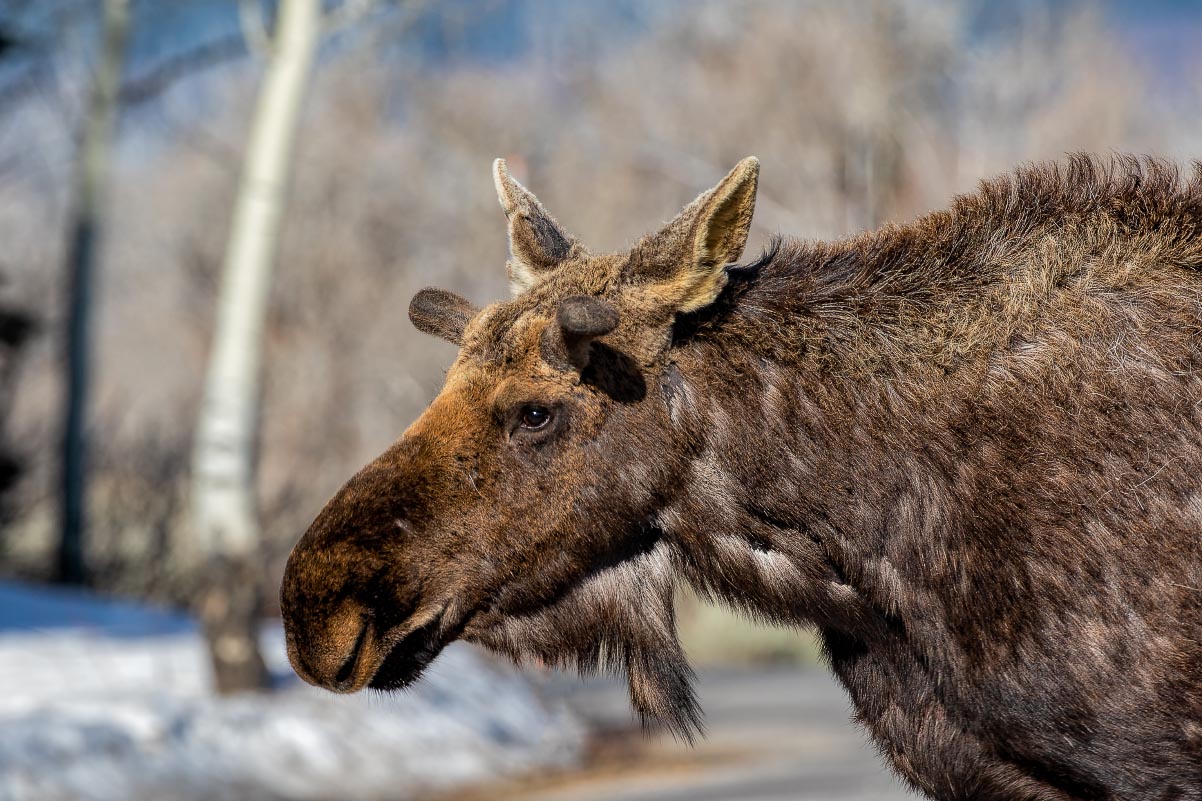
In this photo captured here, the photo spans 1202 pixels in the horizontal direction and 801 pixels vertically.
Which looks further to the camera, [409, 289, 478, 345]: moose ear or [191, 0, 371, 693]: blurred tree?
[191, 0, 371, 693]: blurred tree

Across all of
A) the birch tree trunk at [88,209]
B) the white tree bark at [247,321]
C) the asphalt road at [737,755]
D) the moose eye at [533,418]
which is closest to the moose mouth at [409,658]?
the moose eye at [533,418]

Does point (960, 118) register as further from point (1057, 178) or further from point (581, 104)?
point (1057, 178)

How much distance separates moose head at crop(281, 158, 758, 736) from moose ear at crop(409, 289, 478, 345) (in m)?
0.12

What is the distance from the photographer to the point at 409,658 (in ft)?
12.6

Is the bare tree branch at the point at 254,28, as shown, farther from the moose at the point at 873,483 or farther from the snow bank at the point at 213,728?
the moose at the point at 873,483

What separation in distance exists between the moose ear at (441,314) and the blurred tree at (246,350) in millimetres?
7157

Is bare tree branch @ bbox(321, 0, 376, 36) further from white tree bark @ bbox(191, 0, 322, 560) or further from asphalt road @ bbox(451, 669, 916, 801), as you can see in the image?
asphalt road @ bbox(451, 669, 916, 801)

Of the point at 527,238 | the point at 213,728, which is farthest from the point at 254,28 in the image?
the point at 527,238

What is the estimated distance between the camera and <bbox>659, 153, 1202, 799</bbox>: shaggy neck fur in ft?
12.2

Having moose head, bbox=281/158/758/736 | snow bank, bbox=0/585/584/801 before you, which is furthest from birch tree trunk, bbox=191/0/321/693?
moose head, bbox=281/158/758/736

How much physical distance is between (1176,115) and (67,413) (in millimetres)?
15802

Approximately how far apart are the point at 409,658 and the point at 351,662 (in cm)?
20

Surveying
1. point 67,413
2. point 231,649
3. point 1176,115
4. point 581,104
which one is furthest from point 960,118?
point 231,649

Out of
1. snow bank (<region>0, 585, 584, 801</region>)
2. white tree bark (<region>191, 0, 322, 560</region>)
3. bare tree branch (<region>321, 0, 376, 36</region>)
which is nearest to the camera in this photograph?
snow bank (<region>0, 585, 584, 801</region>)
